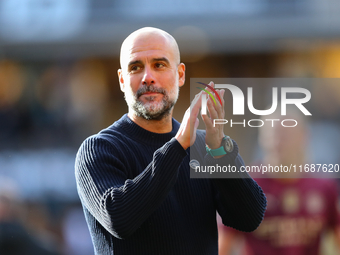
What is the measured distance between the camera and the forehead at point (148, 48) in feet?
4.43

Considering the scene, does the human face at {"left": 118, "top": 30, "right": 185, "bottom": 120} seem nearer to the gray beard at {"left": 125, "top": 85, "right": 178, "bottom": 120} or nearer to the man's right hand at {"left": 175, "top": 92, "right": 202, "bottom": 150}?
the gray beard at {"left": 125, "top": 85, "right": 178, "bottom": 120}

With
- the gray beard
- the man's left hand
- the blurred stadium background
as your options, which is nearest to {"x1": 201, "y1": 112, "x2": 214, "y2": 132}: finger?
the man's left hand

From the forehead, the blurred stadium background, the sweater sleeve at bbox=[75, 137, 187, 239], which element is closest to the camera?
the sweater sleeve at bbox=[75, 137, 187, 239]

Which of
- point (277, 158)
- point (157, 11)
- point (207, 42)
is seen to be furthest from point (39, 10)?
point (277, 158)

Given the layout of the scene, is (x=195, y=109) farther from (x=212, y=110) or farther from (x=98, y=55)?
(x=98, y=55)

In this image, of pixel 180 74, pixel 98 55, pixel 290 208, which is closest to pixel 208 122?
pixel 180 74

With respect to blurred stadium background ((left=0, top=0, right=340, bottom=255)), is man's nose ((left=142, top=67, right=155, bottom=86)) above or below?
below

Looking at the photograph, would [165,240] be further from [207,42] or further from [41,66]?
[41,66]

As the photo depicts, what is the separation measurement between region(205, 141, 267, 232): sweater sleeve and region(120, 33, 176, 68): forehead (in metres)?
0.40

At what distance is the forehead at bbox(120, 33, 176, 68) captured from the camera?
1.35m

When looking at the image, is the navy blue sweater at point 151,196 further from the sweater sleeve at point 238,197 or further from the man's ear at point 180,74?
the man's ear at point 180,74

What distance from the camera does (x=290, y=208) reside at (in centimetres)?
201

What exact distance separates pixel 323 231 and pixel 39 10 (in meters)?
4.76

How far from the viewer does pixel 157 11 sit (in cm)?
532
